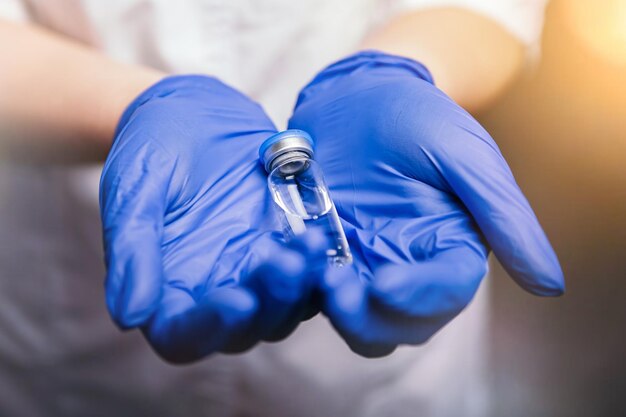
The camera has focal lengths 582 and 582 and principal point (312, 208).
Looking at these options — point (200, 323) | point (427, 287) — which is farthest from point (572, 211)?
point (200, 323)

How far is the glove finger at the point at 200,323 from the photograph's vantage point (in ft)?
1.33

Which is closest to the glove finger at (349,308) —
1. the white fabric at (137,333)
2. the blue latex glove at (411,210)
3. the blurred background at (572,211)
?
the blue latex glove at (411,210)

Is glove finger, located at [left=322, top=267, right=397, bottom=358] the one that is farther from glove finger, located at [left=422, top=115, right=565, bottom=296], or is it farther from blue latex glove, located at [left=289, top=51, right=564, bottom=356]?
glove finger, located at [left=422, top=115, right=565, bottom=296]

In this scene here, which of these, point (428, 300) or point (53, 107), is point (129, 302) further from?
point (53, 107)

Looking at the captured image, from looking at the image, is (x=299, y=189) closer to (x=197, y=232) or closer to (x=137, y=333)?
(x=197, y=232)

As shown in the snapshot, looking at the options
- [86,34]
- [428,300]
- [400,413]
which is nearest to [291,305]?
[428,300]

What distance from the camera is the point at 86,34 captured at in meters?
0.81

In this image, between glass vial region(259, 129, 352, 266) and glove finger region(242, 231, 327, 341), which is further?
glass vial region(259, 129, 352, 266)

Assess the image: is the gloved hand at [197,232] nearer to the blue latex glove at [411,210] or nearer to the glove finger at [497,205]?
the blue latex glove at [411,210]

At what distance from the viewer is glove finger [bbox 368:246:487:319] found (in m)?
0.41

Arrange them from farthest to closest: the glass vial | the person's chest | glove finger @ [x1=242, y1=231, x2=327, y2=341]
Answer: the person's chest < the glass vial < glove finger @ [x1=242, y1=231, x2=327, y2=341]

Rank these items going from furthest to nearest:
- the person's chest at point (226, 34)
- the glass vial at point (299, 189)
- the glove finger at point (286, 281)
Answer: the person's chest at point (226, 34) < the glass vial at point (299, 189) < the glove finger at point (286, 281)

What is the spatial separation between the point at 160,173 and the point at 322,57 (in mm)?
383

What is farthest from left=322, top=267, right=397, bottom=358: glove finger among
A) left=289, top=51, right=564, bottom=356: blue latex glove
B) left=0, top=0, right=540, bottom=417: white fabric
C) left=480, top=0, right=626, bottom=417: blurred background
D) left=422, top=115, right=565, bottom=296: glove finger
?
left=480, top=0, right=626, bottom=417: blurred background
